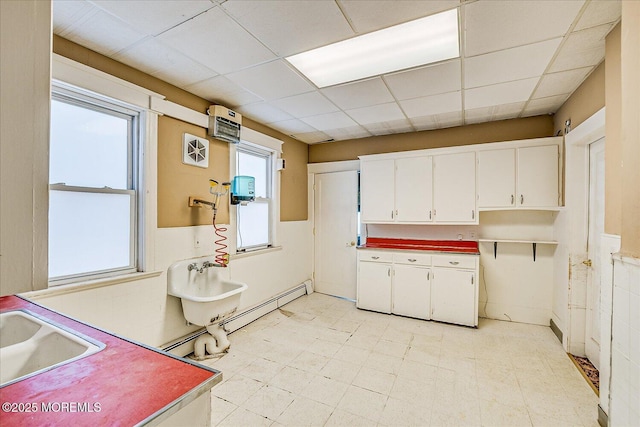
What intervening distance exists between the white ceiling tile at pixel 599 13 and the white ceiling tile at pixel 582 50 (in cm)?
6

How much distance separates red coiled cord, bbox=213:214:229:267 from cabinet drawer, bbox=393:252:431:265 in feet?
7.11

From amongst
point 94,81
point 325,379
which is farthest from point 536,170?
point 94,81

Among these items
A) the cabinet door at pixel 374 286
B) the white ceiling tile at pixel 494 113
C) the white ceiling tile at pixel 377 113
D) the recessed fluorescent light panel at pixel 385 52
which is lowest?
the cabinet door at pixel 374 286

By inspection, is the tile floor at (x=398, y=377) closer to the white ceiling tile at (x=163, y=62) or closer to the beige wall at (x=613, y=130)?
the beige wall at (x=613, y=130)

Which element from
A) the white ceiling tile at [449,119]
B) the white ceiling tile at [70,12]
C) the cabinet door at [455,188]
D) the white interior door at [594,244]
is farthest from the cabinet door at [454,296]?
the white ceiling tile at [70,12]

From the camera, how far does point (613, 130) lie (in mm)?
1771

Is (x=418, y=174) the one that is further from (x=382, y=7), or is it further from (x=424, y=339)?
(x=382, y=7)

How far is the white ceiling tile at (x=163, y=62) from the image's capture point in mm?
1995

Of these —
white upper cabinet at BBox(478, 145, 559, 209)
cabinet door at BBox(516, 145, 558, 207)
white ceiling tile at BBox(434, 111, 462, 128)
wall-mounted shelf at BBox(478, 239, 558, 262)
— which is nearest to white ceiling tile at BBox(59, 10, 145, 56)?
white ceiling tile at BBox(434, 111, 462, 128)

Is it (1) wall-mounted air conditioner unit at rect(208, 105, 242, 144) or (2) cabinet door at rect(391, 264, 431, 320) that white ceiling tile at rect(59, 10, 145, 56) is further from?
(2) cabinet door at rect(391, 264, 431, 320)

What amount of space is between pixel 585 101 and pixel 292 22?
262 centimetres

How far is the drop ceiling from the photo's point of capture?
5.26 ft

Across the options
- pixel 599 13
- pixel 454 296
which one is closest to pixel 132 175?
pixel 599 13

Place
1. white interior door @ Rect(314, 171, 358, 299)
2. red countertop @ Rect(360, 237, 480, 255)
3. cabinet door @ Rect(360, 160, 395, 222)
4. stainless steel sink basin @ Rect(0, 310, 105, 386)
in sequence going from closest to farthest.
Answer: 1. stainless steel sink basin @ Rect(0, 310, 105, 386)
2. red countertop @ Rect(360, 237, 480, 255)
3. cabinet door @ Rect(360, 160, 395, 222)
4. white interior door @ Rect(314, 171, 358, 299)
